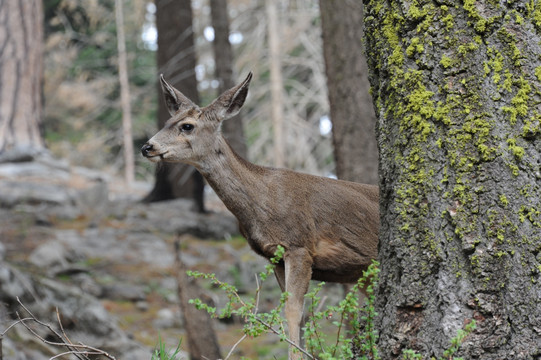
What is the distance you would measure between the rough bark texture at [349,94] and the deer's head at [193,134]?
2.66m

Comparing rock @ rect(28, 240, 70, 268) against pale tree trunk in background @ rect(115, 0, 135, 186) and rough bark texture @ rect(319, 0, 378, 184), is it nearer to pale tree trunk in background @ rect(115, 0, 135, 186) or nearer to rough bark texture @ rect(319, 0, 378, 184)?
rough bark texture @ rect(319, 0, 378, 184)

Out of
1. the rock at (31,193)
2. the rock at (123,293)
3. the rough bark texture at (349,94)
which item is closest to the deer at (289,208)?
the rough bark texture at (349,94)

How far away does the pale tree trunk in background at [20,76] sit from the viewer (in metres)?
15.9

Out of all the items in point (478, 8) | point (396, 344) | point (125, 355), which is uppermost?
point (478, 8)

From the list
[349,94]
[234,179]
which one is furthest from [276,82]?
[234,179]

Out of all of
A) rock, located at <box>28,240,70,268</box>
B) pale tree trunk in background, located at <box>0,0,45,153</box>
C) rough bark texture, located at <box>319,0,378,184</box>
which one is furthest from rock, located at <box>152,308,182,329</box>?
pale tree trunk in background, located at <box>0,0,45,153</box>

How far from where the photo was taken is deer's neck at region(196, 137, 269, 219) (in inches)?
215

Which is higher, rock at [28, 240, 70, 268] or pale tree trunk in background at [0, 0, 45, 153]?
pale tree trunk in background at [0, 0, 45, 153]

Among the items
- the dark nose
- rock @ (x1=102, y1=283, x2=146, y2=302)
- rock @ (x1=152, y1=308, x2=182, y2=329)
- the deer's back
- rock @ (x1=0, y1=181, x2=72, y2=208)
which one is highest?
the dark nose

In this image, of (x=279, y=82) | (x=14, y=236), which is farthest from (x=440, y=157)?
(x=279, y=82)

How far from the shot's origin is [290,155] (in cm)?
1912

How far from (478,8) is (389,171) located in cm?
83

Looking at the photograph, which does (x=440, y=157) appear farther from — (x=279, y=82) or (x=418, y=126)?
(x=279, y=82)

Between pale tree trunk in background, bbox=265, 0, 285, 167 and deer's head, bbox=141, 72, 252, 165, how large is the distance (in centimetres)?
1162
